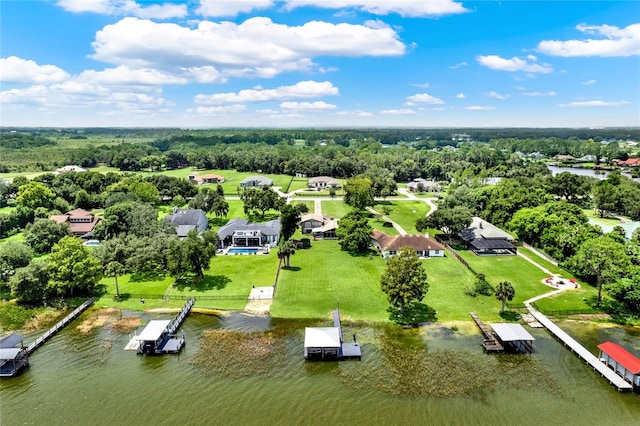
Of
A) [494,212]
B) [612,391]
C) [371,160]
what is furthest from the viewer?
[371,160]

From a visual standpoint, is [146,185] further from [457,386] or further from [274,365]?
[457,386]

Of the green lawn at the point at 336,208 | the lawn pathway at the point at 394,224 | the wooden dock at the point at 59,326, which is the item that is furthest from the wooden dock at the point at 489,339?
the green lawn at the point at 336,208

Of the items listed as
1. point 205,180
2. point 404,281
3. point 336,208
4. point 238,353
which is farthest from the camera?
point 205,180

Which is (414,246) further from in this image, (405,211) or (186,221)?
(186,221)

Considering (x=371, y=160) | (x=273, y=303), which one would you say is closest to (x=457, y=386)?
(x=273, y=303)

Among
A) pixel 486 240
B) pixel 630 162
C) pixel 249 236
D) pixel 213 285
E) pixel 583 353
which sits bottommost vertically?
pixel 583 353

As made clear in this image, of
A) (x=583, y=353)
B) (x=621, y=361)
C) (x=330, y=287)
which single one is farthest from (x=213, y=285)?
(x=621, y=361)

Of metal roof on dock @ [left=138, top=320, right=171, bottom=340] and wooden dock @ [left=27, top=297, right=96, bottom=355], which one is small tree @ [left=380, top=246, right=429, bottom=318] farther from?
wooden dock @ [left=27, top=297, right=96, bottom=355]
